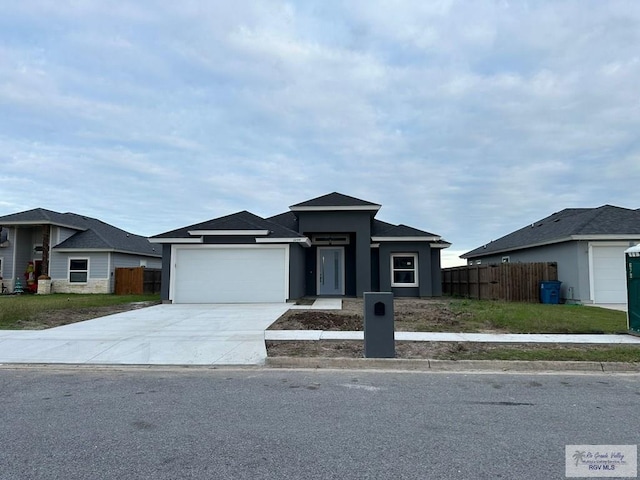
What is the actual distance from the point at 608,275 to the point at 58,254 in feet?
97.9

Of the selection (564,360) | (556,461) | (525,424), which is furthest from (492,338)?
(556,461)

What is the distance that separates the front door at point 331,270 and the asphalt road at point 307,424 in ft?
51.6

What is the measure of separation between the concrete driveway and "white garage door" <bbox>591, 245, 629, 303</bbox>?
42.9 feet

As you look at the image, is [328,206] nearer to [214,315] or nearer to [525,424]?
[214,315]

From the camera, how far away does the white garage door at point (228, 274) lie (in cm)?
1830

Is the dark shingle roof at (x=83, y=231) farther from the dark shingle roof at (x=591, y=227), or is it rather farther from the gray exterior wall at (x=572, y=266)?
the gray exterior wall at (x=572, y=266)

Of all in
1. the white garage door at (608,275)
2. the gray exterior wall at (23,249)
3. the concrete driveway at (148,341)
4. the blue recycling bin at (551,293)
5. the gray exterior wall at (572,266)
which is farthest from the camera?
the gray exterior wall at (23,249)

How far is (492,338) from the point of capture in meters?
9.81

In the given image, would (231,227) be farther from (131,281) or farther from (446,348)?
(131,281)

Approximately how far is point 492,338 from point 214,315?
27.2 feet

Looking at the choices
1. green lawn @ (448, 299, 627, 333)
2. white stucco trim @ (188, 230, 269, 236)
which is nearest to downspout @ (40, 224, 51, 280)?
white stucco trim @ (188, 230, 269, 236)

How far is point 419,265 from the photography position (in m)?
22.8

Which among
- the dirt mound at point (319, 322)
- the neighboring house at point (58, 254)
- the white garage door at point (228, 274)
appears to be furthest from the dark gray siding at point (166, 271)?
the neighboring house at point (58, 254)

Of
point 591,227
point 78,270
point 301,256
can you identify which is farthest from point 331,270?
point 78,270
